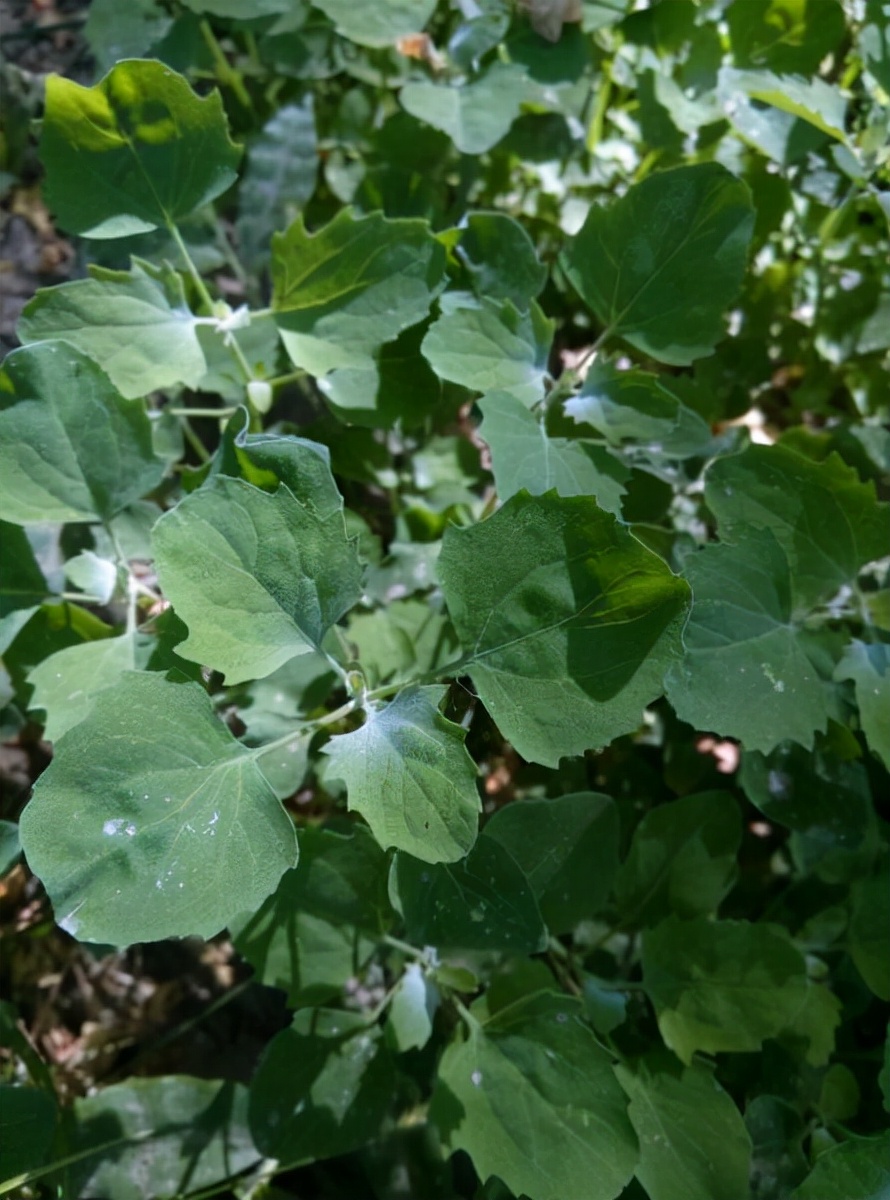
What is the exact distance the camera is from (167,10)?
1300mm

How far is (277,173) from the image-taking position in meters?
1.36

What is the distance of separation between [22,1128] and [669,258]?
44.6 inches

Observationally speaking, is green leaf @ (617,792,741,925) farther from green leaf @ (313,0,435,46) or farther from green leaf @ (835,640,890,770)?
green leaf @ (313,0,435,46)

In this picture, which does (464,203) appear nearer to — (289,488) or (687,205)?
(687,205)

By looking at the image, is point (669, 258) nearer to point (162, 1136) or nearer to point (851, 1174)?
point (851, 1174)

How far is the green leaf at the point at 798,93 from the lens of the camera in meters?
1.14

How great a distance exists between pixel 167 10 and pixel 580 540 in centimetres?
106

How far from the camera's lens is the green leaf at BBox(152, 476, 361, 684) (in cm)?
77

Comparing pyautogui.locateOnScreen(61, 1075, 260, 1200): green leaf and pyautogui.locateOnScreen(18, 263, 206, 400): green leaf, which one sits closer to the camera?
pyautogui.locateOnScreen(18, 263, 206, 400): green leaf

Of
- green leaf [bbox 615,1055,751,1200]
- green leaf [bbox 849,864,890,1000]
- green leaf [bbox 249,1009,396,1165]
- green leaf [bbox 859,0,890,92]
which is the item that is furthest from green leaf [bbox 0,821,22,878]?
green leaf [bbox 859,0,890,92]

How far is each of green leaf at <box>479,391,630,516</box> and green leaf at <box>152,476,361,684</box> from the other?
0.22 m

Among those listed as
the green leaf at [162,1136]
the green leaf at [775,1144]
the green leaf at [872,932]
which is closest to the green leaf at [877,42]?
the green leaf at [872,932]

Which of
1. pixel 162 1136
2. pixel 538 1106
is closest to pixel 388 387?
pixel 538 1106

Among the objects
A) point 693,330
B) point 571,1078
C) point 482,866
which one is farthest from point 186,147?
point 571,1078
